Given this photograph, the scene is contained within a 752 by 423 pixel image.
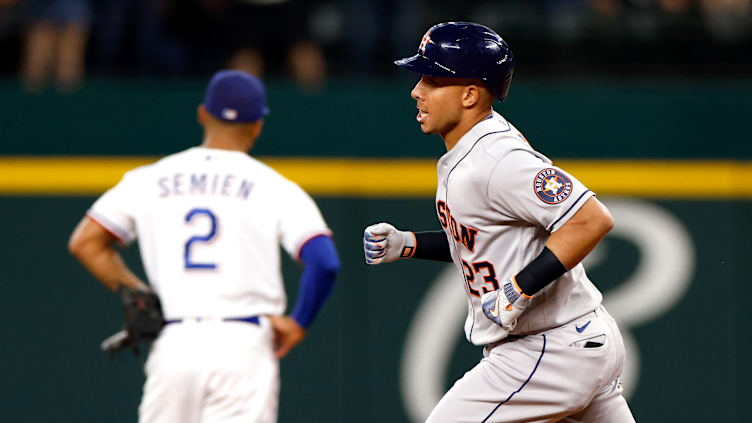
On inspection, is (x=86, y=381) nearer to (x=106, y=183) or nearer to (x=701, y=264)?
(x=106, y=183)

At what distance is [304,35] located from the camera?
7.73 metres

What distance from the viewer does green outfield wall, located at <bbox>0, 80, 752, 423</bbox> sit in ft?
22.6

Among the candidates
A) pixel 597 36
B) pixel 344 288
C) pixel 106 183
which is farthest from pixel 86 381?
pixel 597 36

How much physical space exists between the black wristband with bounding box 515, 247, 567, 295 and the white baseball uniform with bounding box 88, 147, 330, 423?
128cm

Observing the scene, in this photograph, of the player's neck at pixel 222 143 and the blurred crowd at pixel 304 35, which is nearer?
the player's neck at pixel 222 143

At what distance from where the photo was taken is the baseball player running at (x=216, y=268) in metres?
4.38

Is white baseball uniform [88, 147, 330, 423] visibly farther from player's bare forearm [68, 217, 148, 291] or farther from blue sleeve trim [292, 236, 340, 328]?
player's bare forearm [68, 217, 148, 291]

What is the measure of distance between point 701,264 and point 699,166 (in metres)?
0.60

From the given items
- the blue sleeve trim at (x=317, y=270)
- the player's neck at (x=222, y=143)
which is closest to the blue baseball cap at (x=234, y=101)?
the player's neck at (x=222, y=143)

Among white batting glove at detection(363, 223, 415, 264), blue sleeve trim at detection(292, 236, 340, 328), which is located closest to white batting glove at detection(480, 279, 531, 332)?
white batting glove at detection(363, 223, 415, 264)

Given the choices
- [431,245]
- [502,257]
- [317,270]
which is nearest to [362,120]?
[317,270]

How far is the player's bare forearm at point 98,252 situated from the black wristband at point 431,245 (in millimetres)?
1271

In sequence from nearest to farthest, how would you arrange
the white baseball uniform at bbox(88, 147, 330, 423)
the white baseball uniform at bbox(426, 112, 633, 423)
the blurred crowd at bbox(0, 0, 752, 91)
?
the white baseball uniform at bbox(426, 112, 633, 423), the white baseball uniform at bbox(88, 147, 330, 423), the blurred crowd at bbox(0, 0, 752, 91)

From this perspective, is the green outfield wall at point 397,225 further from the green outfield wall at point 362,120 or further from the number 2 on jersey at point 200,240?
the number 2 on jersey at point 200,240
